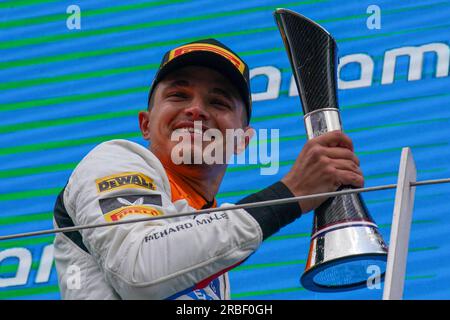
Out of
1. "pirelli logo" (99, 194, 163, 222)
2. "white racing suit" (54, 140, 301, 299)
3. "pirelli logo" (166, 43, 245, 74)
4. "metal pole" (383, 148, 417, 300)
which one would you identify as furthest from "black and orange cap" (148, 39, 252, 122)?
"metal pole" (383, 148, 417, 300)

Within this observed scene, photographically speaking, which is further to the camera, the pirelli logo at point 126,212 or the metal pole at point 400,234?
the pirelli logo at point 126,212

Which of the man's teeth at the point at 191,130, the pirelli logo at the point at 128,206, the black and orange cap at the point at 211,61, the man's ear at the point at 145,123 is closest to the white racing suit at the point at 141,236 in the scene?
the pirelli logo at the point at 128,206

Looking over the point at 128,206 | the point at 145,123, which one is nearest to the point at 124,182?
the point at 128,206

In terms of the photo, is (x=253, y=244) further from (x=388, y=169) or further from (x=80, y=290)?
(x=388, y=169)

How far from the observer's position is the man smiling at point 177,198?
162 centimetres

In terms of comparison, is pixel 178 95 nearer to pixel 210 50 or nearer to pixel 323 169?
pixel 210 50

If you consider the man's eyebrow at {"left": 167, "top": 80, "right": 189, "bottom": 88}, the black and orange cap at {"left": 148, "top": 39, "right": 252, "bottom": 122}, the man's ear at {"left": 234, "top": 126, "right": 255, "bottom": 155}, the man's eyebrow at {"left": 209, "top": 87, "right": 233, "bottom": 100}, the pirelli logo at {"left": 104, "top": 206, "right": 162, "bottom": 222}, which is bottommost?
the pirelli logo at {"left": 104, "top": 206, "right": 162, "bottom": 222}

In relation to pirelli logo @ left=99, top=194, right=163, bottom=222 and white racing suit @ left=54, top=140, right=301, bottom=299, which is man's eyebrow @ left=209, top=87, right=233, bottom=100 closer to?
white racing suit @ left=54, top=140, right=301, bottom=299

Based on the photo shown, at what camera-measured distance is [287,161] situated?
3357 mm

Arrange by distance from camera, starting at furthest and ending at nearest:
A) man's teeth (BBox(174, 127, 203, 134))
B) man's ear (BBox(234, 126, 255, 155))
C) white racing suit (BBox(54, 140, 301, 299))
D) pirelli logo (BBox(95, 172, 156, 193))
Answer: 1. man's ear (BBox(234, 126, 255, 155))
2. man's teeth (BBox(174, 127, 203, 134))
3. pirelli logo (BBox(95, 172, 156, 193))
4. white racing suit (BBox(54, 140, 301, 299))

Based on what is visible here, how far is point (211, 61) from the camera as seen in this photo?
2.07m

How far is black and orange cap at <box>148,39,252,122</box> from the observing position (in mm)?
2070

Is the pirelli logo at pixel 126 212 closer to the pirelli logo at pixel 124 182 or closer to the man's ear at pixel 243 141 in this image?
the pirelli logo at pixel 124 182

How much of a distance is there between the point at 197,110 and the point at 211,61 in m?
0.10
